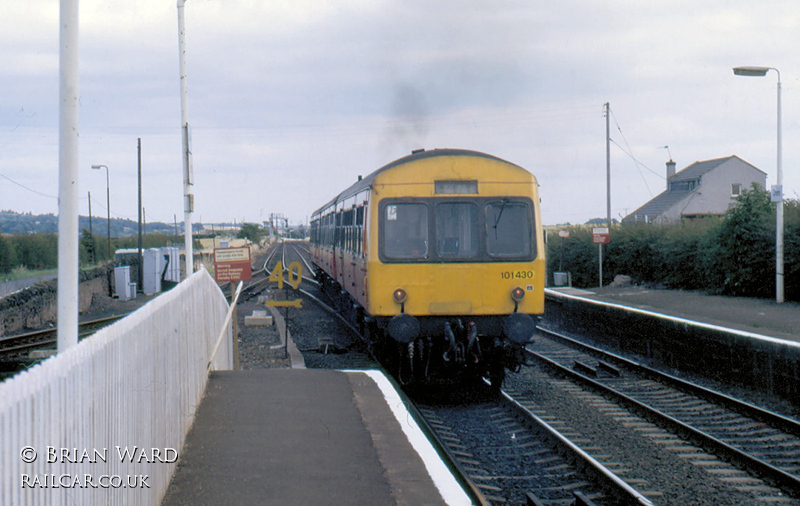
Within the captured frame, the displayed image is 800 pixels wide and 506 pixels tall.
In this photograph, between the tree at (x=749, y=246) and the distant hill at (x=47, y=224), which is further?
the distant hill at (x=47, y=224)

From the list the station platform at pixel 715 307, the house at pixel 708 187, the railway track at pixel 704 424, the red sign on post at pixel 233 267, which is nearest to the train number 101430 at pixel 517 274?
the railway track at pixel 704 424

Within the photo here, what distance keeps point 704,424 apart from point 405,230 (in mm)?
4216

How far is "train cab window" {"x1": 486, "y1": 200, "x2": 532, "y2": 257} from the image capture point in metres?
9.37

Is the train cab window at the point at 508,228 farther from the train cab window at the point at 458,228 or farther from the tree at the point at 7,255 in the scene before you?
the tree at the point at 7,255

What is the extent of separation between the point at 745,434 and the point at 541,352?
5964 mm

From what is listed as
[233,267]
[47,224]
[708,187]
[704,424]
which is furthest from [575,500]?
[47,224]

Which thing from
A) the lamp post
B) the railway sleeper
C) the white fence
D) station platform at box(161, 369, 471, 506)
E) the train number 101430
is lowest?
the railway sleeper

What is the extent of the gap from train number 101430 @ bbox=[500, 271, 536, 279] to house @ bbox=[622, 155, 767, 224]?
1344 inches

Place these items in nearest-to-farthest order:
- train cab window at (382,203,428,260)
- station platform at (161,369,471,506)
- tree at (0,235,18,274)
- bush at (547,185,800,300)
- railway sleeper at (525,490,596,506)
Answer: station platform at (161,369,471,506), railway sleeper at (525,490,596,506), train cab window at (382,203,428,260), bush at (547,185,800,300), tree at (0,235,18,274)

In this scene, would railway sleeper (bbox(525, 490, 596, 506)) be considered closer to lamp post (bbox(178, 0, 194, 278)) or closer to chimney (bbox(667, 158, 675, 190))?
lamp post (bbox(178, 0, 194, 278))

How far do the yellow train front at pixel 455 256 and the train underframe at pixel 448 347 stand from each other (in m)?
0.02

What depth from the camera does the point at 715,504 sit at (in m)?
5.82

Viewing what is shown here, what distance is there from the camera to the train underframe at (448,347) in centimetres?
898

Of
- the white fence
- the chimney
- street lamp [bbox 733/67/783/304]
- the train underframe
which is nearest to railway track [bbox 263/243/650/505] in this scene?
the train underframe
